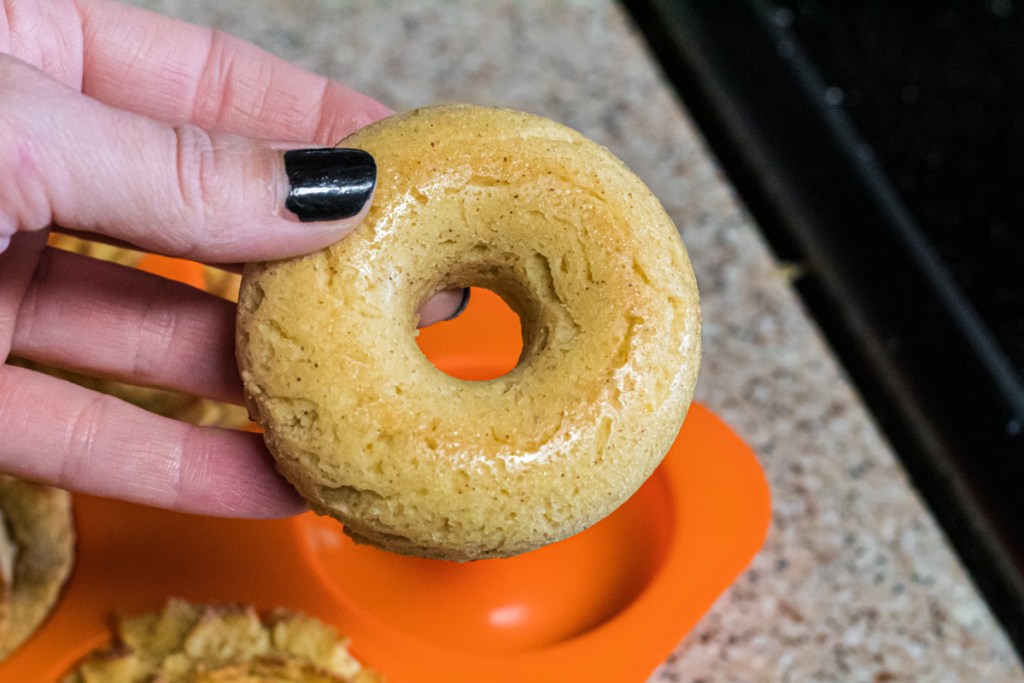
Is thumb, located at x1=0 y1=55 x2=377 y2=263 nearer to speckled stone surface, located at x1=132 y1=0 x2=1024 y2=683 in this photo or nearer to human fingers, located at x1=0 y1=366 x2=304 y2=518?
human fingers, located at x1=0 y1=366 x2=304 y2=518

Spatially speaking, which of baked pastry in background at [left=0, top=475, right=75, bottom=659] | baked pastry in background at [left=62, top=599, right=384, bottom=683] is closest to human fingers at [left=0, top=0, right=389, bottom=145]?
baked pastry in background at [left=0, top=475, right=75, bottom=659]

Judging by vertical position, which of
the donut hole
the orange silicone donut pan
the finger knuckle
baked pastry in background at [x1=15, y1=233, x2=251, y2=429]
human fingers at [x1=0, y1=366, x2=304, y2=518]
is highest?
the finger knuckle

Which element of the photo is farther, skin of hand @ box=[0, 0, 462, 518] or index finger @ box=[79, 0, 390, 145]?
index finger @ box=[79, 0, 390, 145]

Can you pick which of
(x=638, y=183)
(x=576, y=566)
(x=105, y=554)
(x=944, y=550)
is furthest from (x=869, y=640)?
(x=105, y=554)

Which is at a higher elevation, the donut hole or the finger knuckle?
the finger knuckle

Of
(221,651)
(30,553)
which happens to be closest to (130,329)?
(30,553)

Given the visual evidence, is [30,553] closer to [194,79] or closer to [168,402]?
[168,402]

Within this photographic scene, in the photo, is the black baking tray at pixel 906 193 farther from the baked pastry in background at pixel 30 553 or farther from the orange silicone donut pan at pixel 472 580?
the baked pastry in background at pixel 30 553
